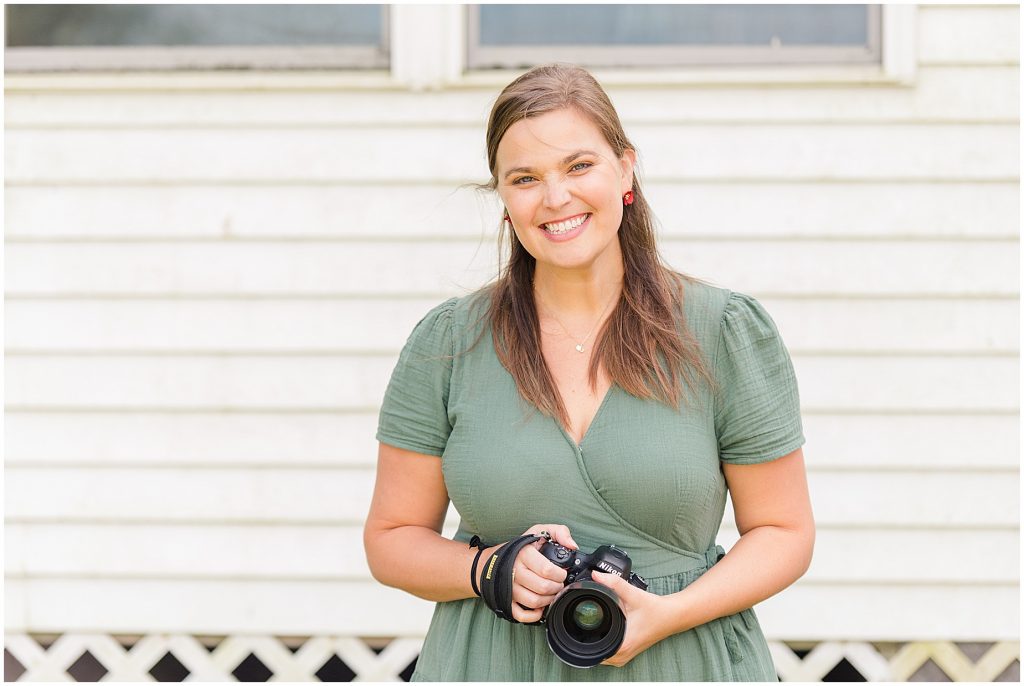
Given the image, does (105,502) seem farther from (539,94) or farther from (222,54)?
(539,94)

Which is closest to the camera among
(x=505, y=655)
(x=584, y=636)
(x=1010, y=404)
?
(x=584, y=636)

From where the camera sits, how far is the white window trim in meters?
3.00

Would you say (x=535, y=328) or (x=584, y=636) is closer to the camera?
(x=584, y=636)

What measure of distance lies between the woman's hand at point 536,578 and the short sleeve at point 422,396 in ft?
0.88

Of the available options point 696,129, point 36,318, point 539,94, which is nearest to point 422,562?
point 539,94

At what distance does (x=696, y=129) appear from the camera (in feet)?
10.0

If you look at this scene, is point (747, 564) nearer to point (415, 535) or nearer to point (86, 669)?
point (415, 535)

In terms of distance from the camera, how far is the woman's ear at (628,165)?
1.77m

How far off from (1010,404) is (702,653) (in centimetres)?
183

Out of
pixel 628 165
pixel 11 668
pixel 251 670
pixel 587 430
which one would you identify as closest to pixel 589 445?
pixel 587 430

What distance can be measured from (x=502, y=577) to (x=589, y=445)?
0.84 ft

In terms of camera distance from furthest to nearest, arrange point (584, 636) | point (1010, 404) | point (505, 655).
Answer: point (1010, 404) < point (505, 655) < point (584, 636)

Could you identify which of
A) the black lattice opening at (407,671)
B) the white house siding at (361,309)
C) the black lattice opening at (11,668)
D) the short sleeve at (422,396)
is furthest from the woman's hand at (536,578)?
the black lattice opening at (11,668)

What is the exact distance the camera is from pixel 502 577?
1.55m
